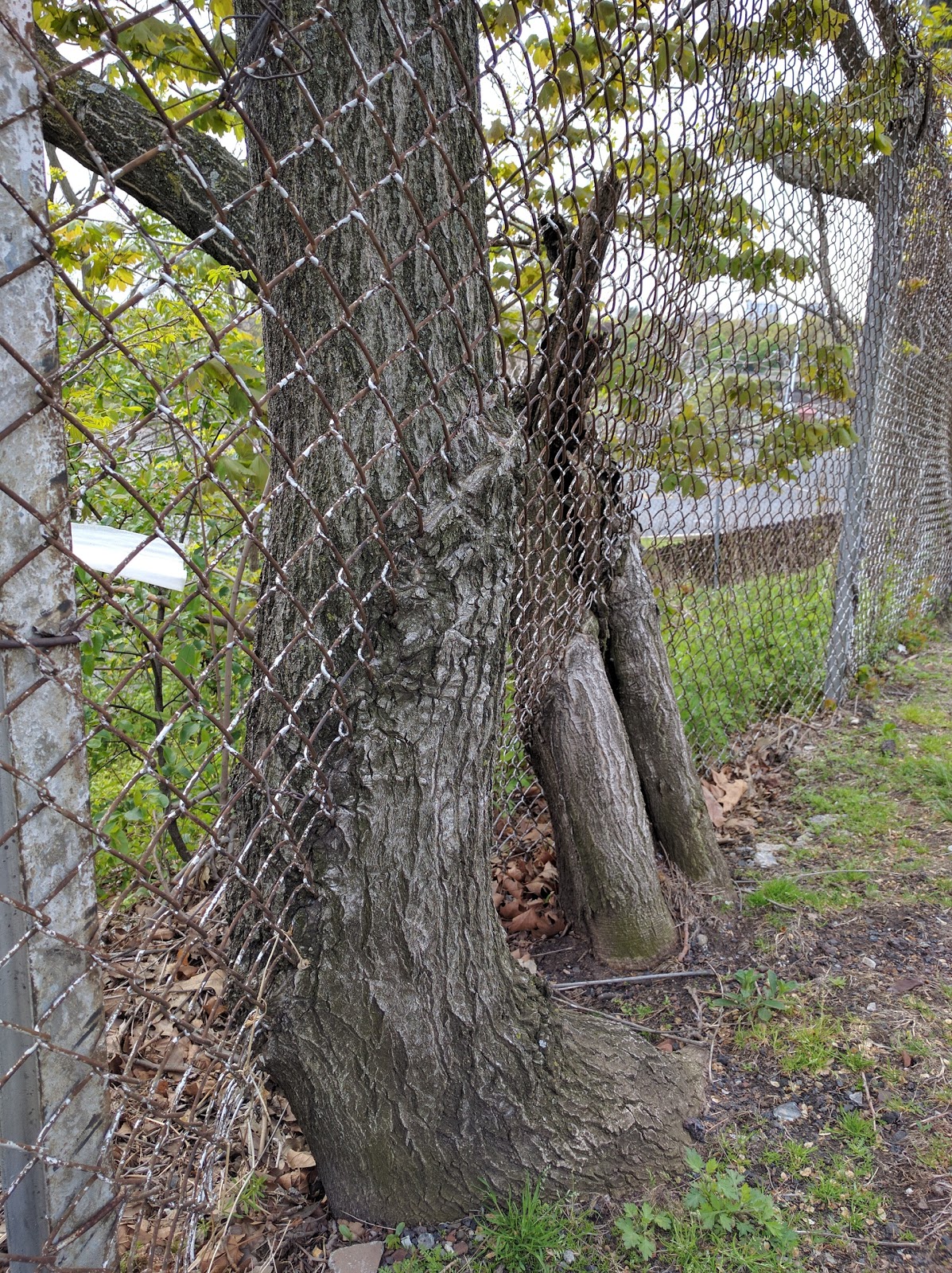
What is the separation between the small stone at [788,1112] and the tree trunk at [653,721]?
2.69 ft

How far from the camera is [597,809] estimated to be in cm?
240

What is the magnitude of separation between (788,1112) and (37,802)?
1806mm

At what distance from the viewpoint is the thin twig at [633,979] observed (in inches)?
92.0

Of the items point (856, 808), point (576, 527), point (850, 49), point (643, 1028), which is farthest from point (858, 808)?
point (850, 49)

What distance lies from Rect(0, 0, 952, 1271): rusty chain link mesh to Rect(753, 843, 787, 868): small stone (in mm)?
588

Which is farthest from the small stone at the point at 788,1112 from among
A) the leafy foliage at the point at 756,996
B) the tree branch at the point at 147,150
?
the tree branch at the point at 147,150

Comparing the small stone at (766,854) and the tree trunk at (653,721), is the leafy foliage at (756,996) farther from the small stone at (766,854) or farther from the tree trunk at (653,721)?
the small stone at (766,854)

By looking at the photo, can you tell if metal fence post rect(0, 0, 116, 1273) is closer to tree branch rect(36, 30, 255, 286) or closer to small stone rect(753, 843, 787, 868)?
tree branch rect(36, 30, 255, 286)


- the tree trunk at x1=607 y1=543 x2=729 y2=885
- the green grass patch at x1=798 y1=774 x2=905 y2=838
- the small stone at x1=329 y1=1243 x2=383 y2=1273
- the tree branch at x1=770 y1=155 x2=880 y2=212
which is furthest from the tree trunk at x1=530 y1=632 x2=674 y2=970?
the tree branch at x1=770 y1=155 x2=880 y2=212

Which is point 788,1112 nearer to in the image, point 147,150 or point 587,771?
point 587,771

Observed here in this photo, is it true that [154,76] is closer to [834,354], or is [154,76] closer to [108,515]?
[108,515]

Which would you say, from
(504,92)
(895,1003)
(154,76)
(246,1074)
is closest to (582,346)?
(504,92)

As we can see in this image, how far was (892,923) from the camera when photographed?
8.40ft

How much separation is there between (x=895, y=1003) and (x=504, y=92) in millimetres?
2349
